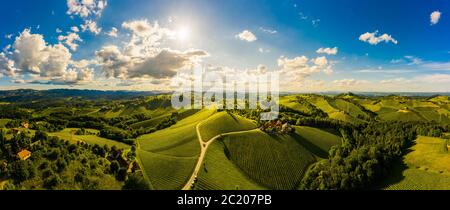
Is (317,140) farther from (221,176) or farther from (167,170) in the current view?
(167,170)

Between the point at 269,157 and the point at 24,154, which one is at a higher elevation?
the point at 24,154

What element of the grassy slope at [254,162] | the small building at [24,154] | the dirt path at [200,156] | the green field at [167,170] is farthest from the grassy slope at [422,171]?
the small building at [24,154]

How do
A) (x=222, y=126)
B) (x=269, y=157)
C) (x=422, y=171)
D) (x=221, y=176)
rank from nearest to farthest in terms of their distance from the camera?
1. (x=221, y=176)
2. (x=422, y=171)
3. (x=269, y=157)
4. (x=222, y=126)

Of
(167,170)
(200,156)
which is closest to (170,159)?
(167,170)

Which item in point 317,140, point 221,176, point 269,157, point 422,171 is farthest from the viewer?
point 317,140
